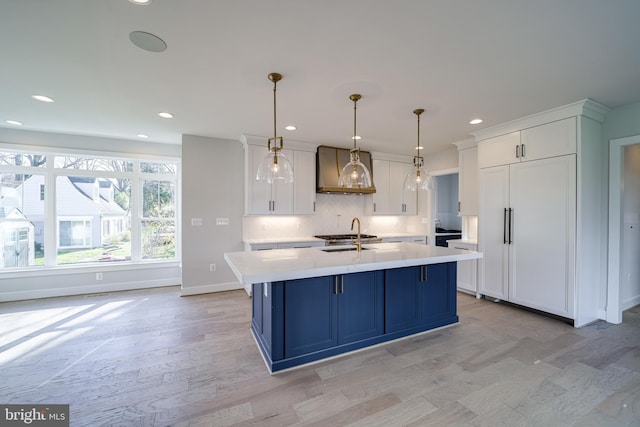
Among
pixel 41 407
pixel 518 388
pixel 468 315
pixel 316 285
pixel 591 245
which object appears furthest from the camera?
pixel 468 315

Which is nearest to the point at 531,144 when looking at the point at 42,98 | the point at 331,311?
the point at 331,311

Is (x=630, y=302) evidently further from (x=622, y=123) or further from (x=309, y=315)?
(x=309, y=315)

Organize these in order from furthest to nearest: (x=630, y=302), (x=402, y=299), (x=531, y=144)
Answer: (x=630, y=302), (x=531, y=144), (x=402, y=299)

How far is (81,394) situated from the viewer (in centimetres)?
204

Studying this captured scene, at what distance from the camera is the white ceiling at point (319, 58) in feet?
5.56

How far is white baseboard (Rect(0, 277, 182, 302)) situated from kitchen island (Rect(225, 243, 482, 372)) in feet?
9.86

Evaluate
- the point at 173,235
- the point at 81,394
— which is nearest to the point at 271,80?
the point at 81,394

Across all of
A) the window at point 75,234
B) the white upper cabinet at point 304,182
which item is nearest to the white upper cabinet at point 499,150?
the white upper cabinet at point 304,182

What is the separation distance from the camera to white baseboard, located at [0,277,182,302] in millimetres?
4216

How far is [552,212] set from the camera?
3369 mm

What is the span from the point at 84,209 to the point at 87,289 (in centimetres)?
137

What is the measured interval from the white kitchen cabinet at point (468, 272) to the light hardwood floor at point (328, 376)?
98cm

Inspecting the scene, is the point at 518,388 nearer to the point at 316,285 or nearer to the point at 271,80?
the point at 316,285

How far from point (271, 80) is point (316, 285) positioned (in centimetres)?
196
